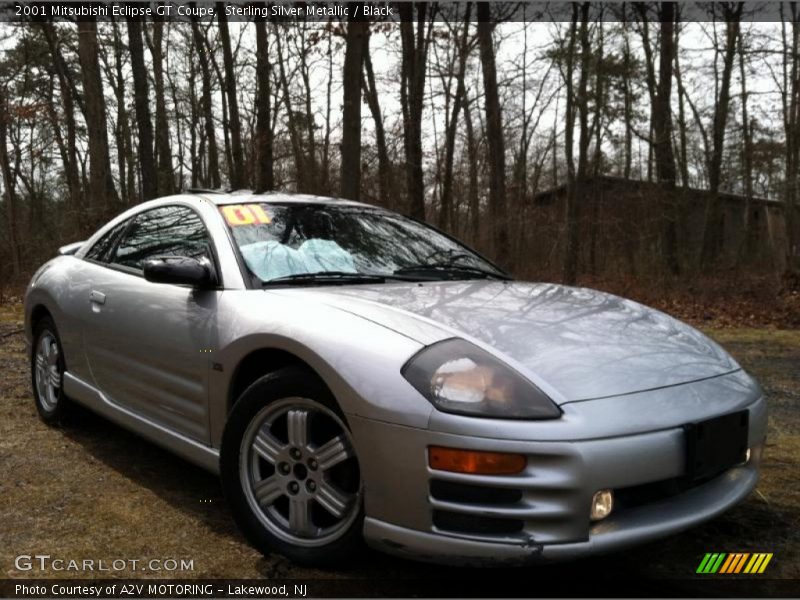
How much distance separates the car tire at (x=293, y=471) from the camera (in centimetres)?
224

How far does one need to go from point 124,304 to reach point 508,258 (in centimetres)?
Answer: 1312

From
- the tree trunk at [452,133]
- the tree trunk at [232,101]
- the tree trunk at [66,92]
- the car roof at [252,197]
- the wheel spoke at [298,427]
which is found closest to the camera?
the wheel spoke at [298,427]

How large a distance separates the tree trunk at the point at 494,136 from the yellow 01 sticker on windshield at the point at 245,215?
12522 millimetres

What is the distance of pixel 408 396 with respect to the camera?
2.02 metres

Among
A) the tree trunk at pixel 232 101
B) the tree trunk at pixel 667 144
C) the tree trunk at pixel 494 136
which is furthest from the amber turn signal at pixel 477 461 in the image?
the tree trunk at pixel 667 144

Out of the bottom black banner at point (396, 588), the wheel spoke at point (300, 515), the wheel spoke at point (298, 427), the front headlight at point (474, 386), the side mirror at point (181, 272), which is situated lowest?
the bottom black banner at point (396, 588)

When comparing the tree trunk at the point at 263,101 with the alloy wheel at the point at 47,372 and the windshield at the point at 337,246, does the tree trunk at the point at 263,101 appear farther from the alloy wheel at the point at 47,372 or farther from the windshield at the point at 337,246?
the windshield at the point at 337,246

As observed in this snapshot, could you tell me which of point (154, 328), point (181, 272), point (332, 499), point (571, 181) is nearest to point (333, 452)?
point (332, 499)

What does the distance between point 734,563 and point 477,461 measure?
114cm

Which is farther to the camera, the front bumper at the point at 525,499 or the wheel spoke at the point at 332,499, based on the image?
the wheel spoke at the point at 332,499

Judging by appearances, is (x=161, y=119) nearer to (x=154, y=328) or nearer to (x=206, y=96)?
(x=206, y=96)

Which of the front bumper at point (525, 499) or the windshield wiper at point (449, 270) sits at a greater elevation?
the windshield wiper at point (449, 270)

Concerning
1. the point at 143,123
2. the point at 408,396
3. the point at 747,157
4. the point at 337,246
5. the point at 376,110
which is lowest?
the point at 408,396

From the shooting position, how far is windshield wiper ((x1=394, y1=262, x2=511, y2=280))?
10.5 feet
